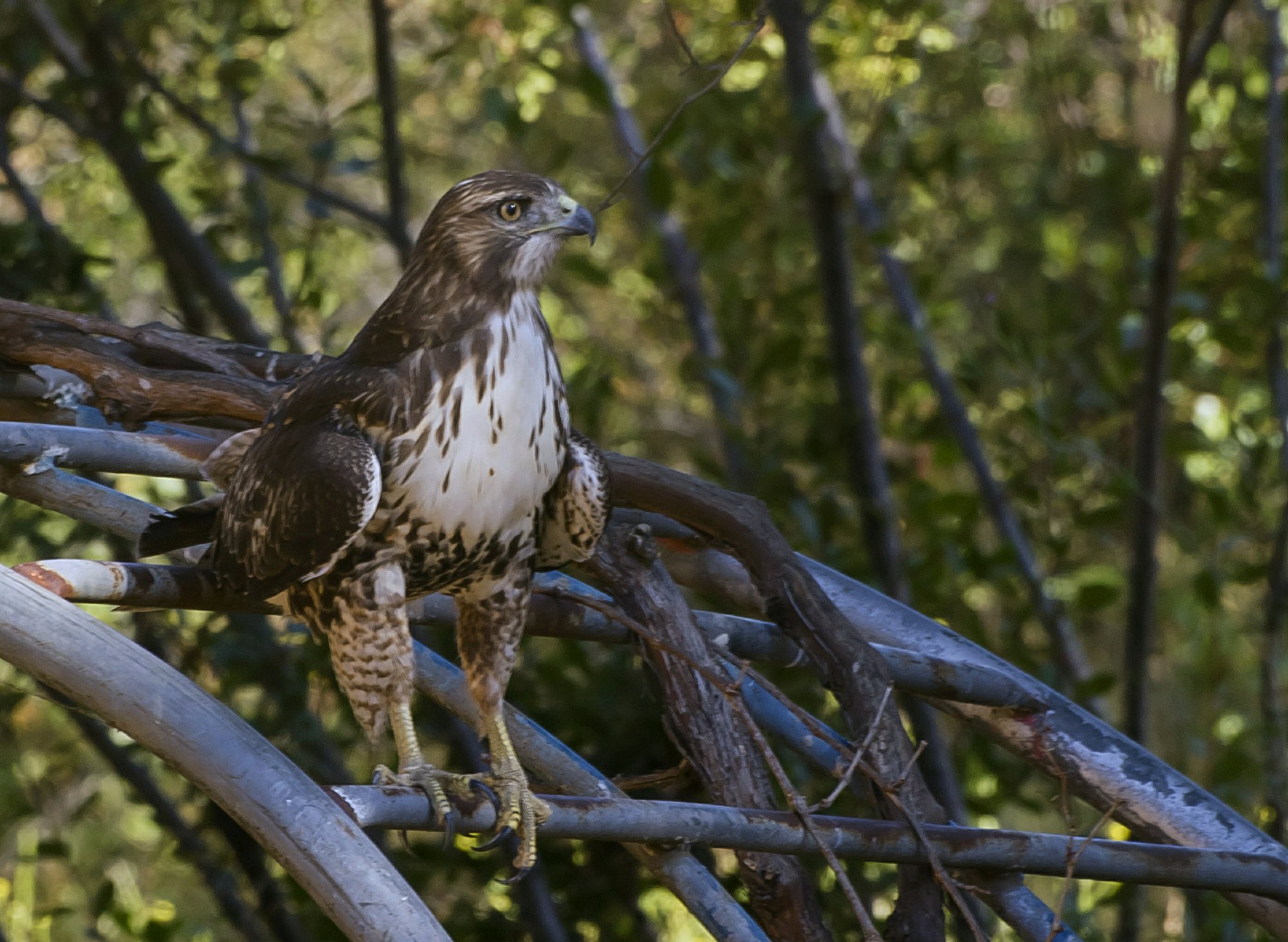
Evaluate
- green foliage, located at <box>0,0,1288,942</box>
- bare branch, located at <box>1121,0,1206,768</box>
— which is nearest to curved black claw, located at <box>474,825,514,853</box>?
green foliage, located at <box>0,0,1288,942</box>

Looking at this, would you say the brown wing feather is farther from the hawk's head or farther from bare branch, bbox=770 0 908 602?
bare branch, bbox=770 0 908 602

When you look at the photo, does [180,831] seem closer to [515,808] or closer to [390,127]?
[390,127]

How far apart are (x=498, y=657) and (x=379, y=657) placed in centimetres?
21

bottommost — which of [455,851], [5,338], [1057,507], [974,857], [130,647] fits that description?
[455,851]

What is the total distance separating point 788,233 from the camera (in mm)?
4773

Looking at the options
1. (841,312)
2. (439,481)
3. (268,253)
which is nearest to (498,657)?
(439,481)

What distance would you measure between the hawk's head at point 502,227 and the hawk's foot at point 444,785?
28.0 inches

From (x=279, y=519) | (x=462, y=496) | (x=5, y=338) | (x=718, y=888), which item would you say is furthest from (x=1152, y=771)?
(x=5, y=338)

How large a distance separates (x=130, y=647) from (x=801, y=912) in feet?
3.63

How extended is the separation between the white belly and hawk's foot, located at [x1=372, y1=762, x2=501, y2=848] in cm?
33

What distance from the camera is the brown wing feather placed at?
6.73 feet

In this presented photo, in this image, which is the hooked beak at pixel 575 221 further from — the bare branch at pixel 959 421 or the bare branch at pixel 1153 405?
the bare branch at pixel 959 421

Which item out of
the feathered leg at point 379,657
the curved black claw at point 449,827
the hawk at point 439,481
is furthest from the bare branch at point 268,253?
the curved black claw at point 449,827

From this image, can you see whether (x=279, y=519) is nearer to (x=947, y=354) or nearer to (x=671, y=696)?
(x=671, y=696)
